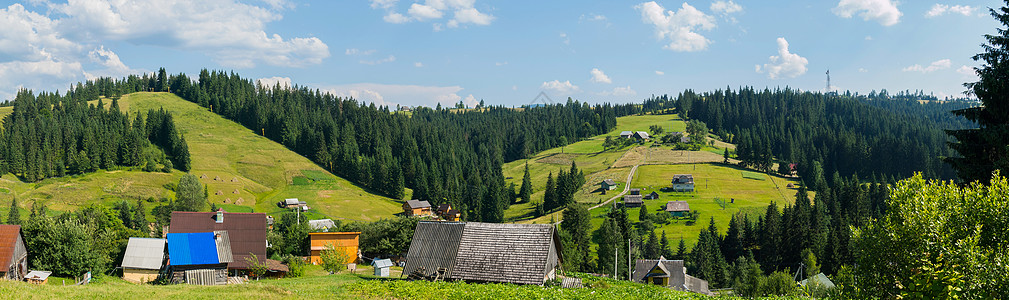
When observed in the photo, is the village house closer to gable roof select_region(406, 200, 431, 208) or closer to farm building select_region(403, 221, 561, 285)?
gable roof select_region(406, 200, 431, 208)

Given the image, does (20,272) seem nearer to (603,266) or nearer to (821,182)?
(603,266)

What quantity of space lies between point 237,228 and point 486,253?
27.4m

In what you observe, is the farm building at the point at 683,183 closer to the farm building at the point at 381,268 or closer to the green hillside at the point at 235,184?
the green hillside at the point at 235,184

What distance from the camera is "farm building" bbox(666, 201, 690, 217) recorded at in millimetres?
119750

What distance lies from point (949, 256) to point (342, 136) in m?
190

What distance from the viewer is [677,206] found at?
121438 millimetres

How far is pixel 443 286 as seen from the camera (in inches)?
1140

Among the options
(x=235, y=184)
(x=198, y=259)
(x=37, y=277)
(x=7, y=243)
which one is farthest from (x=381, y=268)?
(x=235, y=184)

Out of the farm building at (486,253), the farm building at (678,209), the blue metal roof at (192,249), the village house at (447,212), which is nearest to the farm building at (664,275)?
the farm building at (486,253)

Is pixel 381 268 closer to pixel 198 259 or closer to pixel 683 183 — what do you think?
pixel 198 259

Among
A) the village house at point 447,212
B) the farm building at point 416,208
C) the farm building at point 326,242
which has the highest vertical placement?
the farm building at point 326,242

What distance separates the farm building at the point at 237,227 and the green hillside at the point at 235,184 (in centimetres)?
7265

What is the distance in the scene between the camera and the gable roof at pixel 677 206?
120 m

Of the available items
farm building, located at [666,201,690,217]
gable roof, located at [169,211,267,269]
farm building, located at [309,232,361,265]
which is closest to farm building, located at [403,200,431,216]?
farm building, located at [666,201,690,217]
